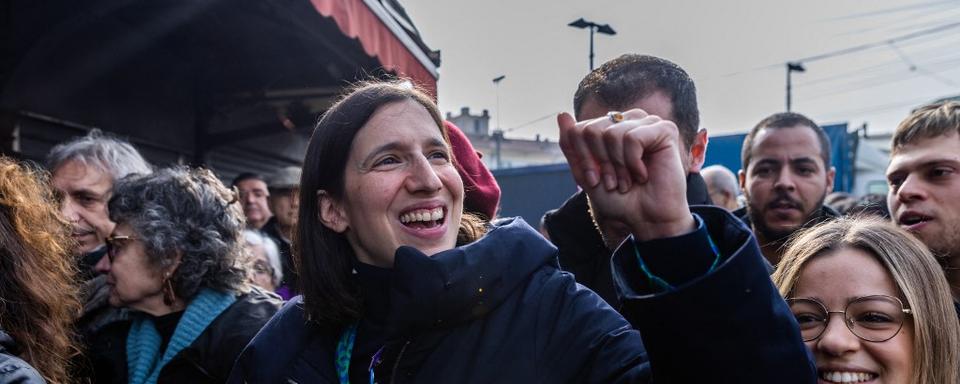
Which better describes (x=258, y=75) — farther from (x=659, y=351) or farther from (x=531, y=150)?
(x=531, y=150)

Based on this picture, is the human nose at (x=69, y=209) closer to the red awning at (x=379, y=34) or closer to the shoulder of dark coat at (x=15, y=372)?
the red awning at (x=379, y=34)

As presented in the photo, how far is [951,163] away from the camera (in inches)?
92.0

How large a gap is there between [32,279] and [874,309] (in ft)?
6.29

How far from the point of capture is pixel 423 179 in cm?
170

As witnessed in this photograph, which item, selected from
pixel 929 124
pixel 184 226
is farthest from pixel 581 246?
pixel 184 226

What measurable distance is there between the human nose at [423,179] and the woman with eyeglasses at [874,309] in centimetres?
83

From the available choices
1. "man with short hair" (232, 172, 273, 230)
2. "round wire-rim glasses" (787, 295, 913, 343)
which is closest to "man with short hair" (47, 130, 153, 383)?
"man with short hair" (232, 172, 273, 230)

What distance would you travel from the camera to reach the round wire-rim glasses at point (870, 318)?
1609mm

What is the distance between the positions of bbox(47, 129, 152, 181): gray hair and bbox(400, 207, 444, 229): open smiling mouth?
1.68 meters

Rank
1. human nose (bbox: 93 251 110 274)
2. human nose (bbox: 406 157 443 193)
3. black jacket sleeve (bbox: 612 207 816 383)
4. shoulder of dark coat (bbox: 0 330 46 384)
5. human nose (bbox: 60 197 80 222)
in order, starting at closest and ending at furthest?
black jacket sleeve (bbox: 612 207 816 383) < shoulder of dark coat (bbox: 0 330 46 384) < human nose (bbox: 406 157 443 193) < human nose (bbox: 93 251 110 274) < human nose (bbox: 60 197 80 222)

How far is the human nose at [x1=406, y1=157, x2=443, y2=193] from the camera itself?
1.70 meters

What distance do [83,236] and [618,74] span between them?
213 centimetres

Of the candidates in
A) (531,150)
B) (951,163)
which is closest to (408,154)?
(951,163)

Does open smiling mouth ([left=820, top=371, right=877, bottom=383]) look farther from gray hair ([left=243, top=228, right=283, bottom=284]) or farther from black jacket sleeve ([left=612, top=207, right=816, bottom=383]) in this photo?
gray hair ([left=243, top=228, right=283, bottom=284])
